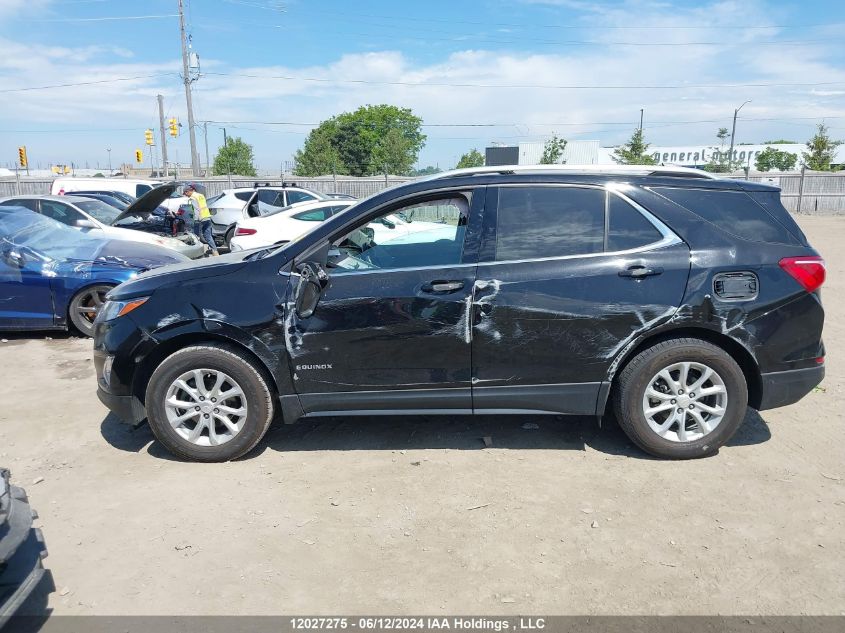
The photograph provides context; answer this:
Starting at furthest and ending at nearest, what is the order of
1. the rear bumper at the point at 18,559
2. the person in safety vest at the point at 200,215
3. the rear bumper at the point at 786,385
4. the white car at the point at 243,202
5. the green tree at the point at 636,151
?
the green tree at the point at 636,151, the white car at the point at 243,202, the person in safety vest at the point at 200,215, the rear bumper at the point at 786,385, the rear bumper at the point at 18,559

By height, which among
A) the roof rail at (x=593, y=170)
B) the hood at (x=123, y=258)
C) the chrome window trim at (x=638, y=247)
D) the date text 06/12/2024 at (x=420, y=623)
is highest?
the roof rail at (x=593, y=170)

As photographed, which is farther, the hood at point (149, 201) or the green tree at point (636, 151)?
the green tree at point (636, 151)

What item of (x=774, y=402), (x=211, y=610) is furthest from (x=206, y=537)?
(x=774, y=402)

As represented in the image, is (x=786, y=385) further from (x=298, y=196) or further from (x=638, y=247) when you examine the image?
(x=298, y=196)

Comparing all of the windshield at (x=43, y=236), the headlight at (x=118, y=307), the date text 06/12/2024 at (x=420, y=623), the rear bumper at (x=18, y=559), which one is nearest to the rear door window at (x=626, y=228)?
the date text 06/12/2024 at (x=420, y=623)

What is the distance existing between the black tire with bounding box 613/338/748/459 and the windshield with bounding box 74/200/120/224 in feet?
35.4

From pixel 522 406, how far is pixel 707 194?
1.82 metres

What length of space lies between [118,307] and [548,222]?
9.52ft

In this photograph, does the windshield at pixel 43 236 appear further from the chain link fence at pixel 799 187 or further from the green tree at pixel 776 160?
the green tree at pixel 776 160

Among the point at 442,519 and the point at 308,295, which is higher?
the point at 308,295

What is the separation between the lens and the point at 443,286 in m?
3.98

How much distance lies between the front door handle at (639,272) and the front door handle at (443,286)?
1.01 meters

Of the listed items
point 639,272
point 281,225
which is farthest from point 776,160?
point 639,272

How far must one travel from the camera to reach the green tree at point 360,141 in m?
60.6
